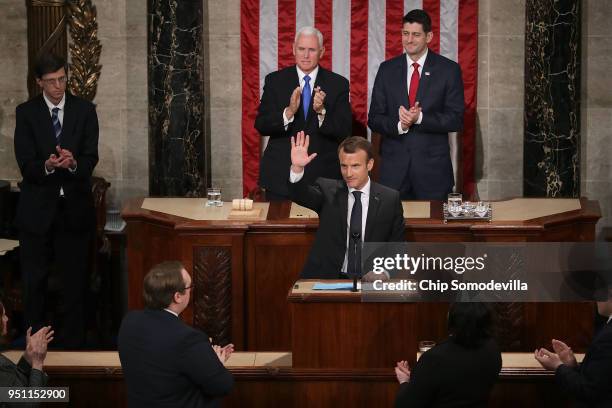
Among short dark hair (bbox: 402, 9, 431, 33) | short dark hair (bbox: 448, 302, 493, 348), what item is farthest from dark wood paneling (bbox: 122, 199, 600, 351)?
short dark hair (bbox: 448, 302, 493, 348)

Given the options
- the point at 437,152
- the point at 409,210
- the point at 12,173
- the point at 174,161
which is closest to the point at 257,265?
→ the point at 409,210

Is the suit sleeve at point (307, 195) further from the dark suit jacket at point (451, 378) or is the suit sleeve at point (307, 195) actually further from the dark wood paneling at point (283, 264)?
the dark suit jacket at point (451, 378)

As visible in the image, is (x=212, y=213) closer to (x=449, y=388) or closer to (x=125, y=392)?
(x=125, y=392)

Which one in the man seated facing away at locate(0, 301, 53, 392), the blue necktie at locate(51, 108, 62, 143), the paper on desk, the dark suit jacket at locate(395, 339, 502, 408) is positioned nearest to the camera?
the dark suit jacket at locate(395, 339, 502, 408)

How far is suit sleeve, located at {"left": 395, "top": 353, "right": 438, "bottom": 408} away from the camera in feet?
16.6

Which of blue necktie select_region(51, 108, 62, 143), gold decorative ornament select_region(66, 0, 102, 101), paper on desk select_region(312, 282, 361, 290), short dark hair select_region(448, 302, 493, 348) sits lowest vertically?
short dark hair select_region(448, 302, 493, 348)

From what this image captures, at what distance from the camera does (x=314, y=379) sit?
230 inches

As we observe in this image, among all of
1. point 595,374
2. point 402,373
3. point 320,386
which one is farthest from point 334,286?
point 595,374

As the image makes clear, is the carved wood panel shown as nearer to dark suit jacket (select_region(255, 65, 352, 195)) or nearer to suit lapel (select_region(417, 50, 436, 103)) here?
dark suit jacket (select_region(255, 65, 352, 195))

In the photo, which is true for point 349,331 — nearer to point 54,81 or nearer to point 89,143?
point 89,143

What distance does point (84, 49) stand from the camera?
9.93m

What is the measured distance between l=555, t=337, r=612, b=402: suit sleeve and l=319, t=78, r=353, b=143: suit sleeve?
135 inches

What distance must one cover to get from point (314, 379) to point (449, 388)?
958 millimetres

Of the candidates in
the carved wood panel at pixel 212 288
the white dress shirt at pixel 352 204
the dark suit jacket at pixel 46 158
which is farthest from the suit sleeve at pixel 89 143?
the white dress shirt at pixel 352 204
